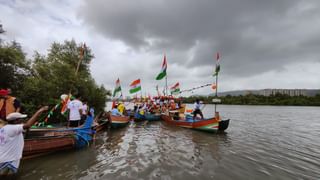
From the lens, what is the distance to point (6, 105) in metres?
4.85

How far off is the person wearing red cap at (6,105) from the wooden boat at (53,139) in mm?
1310

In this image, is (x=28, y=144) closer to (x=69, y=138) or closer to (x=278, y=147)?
(x=69, y=138)

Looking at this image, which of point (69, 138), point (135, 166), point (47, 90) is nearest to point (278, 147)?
point (135, 166)

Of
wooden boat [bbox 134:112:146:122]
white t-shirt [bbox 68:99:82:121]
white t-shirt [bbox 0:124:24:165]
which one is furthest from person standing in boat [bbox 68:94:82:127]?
wooden boat [bbox 134:112:146:122]

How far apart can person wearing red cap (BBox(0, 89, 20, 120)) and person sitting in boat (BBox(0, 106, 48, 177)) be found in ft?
4.90

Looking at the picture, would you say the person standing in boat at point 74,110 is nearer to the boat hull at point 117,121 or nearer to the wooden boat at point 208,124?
the boat hull at point 117,121

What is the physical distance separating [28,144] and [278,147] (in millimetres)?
12187

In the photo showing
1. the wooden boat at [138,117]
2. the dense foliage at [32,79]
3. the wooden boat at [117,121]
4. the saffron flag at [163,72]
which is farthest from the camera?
the wooden boat at [138,117]

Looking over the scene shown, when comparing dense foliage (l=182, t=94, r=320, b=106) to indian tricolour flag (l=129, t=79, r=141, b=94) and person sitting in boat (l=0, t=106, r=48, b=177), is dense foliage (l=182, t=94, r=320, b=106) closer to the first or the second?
indian tricolour flag (l=129, t=79, r=141, b=94)

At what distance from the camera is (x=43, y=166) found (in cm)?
532

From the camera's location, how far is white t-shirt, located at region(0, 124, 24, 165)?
3240 millimetres

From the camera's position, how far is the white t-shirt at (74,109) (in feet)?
24.3

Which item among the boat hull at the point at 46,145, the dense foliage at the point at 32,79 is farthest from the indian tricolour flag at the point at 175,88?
the boat hull at the point at 46,145

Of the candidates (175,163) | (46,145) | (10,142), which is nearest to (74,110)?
(46,145)
